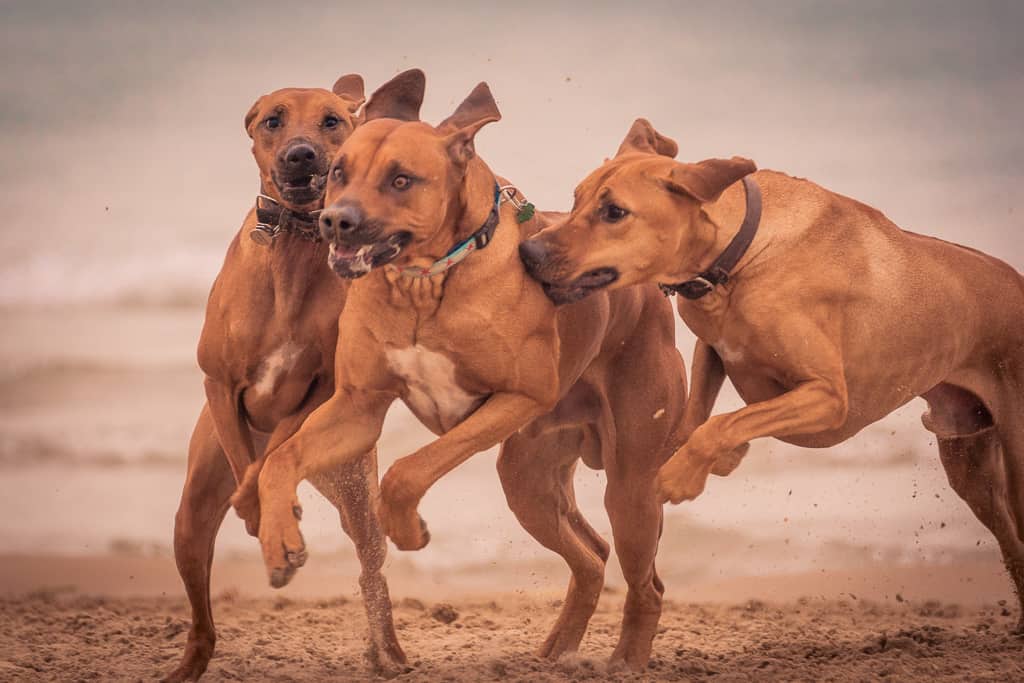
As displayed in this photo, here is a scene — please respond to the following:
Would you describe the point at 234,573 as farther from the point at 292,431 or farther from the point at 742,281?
the point at 742,281

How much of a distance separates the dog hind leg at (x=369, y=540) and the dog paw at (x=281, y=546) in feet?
5.17

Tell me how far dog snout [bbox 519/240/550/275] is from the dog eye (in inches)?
10.6

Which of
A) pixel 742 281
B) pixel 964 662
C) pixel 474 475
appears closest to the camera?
pixel 742 281

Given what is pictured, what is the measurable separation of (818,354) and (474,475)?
4.70 meters

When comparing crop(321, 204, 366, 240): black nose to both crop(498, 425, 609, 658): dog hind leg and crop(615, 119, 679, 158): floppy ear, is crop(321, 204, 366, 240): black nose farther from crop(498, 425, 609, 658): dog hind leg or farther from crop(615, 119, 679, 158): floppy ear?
crop(498, 425, 609, 658): dog hind leg

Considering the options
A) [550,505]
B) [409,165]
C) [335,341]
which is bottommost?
[550,505]

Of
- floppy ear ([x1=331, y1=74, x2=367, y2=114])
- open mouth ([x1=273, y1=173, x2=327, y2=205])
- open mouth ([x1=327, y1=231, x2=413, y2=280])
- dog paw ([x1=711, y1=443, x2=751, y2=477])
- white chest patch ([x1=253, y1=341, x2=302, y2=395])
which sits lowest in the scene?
dog paw ([x1=711, y1=443, x2=751, y2=477])

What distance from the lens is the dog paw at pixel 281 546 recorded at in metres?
5.68

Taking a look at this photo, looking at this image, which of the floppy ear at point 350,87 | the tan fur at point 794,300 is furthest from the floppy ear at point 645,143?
the floppy ear at point 350,87

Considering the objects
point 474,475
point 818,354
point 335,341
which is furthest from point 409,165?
point 474,475

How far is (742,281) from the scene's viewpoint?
19.9ft

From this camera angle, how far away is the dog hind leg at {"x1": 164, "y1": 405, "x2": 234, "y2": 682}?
703cm

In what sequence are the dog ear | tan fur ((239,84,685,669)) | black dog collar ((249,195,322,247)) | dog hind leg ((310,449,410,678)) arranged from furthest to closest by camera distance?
1. dog hind leg ((310,449,410,678))
2. black dog collar ((249,195,322,247))
3. the dog ear
4. tan fur ((239,84,685,669))

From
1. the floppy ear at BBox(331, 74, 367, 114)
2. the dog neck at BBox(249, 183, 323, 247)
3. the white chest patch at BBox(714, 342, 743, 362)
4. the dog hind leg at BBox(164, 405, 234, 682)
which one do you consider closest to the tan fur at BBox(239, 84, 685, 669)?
the dog neck at BBox(249, 183, 323, 247)
